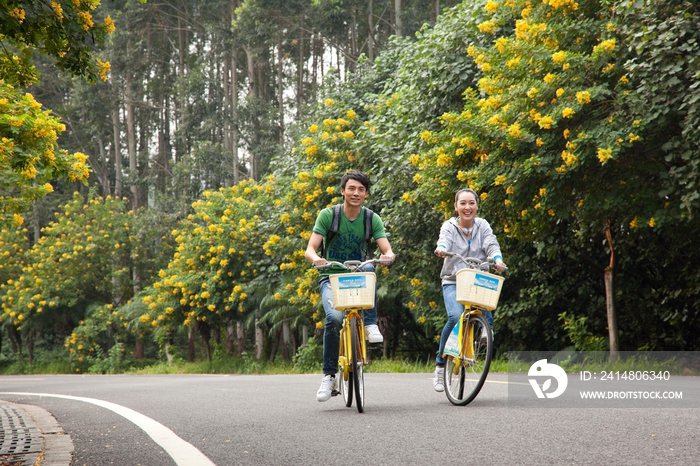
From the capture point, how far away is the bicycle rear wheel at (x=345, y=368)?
657 cm

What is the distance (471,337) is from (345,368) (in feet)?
3.45

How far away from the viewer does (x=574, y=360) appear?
44.6ft

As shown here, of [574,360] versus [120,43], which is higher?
[120,43]

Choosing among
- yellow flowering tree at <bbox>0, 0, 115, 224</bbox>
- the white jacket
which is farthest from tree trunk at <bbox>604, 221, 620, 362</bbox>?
yellow flowering tree at <bbox>0, 0, 115, 224</bbox>

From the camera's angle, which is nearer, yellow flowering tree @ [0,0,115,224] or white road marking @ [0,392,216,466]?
white road marking @ [0,392,216,466]

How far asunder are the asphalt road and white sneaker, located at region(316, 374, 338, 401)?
0.12 metres

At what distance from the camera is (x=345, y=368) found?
21.8 ft

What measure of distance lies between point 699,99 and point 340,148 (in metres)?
10.0

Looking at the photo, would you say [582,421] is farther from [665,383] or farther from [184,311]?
[184,311]

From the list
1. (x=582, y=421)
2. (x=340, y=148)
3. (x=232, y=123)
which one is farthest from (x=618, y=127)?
(x=232, y=123)

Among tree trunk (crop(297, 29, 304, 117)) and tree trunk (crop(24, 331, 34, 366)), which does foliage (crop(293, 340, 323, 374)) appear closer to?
tree trunk (crop(297, 29, 304, 117))

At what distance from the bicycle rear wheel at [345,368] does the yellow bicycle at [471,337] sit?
0.84 meters

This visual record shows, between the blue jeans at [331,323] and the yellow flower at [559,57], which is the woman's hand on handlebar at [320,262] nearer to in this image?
the blue jeans at [331,323]

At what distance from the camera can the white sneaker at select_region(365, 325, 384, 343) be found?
638 centimetres
